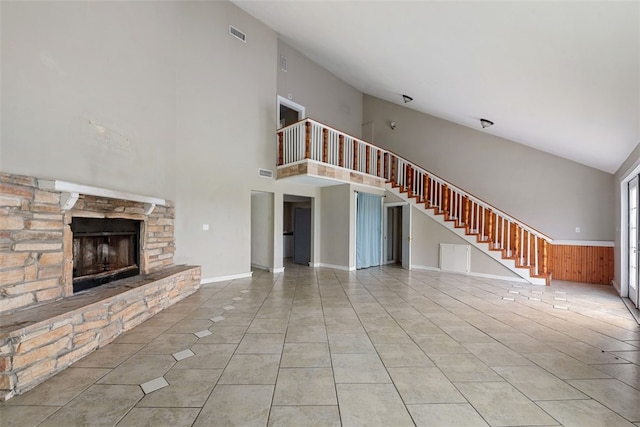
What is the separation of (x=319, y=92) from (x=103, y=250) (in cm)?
702

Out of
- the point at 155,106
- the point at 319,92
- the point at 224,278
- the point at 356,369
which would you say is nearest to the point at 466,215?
the point at 319,92

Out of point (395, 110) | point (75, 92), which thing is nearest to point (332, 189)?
point (395, 110)

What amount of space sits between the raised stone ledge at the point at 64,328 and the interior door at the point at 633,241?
7087 millimetres

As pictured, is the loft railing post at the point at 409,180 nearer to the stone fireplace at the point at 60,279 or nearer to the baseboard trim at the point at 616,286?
the baseboard trim at the point at 616,286

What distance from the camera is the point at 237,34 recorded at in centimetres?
612

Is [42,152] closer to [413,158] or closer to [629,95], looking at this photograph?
[629,95]

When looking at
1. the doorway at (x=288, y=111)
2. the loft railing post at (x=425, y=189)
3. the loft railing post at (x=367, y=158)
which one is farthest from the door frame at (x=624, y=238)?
the doorway at (x=288, y=111)

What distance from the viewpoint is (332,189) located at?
7703mm

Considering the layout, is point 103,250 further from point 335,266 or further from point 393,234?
point 393,234

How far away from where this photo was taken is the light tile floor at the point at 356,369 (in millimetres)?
1816

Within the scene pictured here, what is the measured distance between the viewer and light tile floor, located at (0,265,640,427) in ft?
5.96

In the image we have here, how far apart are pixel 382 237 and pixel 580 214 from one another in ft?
14.9

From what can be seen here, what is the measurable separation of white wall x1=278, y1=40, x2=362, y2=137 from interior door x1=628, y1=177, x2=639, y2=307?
687cm

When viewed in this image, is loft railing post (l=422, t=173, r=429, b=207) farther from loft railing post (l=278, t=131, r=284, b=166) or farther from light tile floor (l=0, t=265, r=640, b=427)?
loft railing post (l=278, t=131, r=284, b=166)
